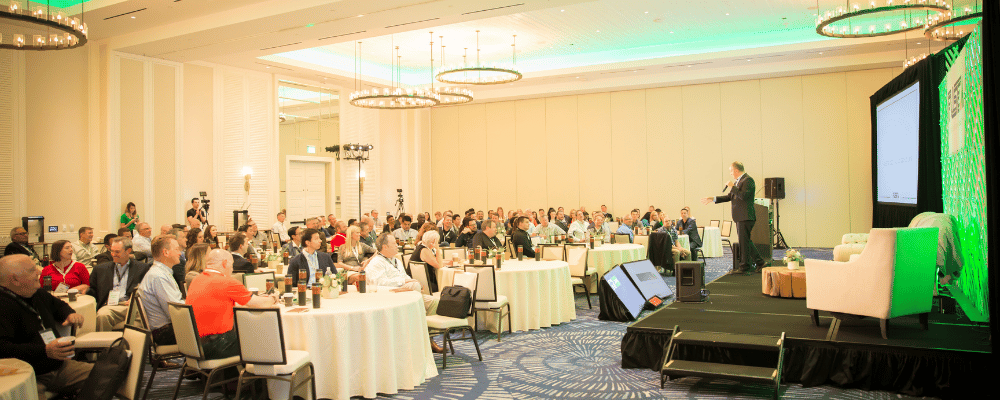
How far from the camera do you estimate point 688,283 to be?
6.73 m

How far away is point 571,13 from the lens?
11844mm

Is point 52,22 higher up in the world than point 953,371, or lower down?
higher up

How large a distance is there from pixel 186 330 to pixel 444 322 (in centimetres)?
205

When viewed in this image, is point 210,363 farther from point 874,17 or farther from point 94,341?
point 874,17

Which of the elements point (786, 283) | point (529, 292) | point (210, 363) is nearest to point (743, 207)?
point (786, 283)

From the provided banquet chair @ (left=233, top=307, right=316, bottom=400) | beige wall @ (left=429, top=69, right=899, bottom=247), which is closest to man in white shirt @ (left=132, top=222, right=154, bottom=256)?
banquet chair @ (left=233, top=307, right=316, bottom=400)

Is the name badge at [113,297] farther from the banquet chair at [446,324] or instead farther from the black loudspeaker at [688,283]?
the black loudspeaker at [688,283]

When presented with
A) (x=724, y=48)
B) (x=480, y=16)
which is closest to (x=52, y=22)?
(x=480, y=16)

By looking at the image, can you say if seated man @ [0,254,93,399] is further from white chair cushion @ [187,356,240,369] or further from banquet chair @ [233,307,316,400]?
banquet chair @ [233,307,316,400]

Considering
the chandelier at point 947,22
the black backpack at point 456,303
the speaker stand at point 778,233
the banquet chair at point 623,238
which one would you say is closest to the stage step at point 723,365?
the black backpack at point 456,303

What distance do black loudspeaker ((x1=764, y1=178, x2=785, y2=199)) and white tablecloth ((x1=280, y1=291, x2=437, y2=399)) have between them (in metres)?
12.8

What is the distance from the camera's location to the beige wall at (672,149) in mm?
15383

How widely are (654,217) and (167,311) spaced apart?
9.85 metres

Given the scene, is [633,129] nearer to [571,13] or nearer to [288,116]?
[571,13]
